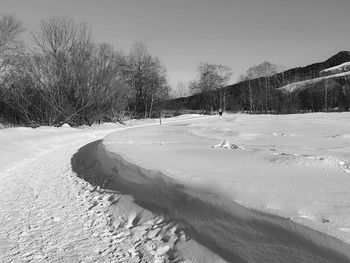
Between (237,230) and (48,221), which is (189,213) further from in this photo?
(48,221)

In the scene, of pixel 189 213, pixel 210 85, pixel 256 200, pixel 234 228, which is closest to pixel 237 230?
pixel 234 228

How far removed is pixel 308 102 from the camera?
3376 inches

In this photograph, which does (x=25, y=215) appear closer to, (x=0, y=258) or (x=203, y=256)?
(x=0, y=258)

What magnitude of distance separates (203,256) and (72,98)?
33659 mm

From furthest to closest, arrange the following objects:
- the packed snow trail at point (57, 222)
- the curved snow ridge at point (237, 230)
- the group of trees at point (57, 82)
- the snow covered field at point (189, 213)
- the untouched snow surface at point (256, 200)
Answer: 1. the group of trees at point (57, 82)
2. the packed snow trail at point (57, 222)
3. the snow covered field at point (189, 213)
4. the untouched snow surface at point (256, 200)
5. the curved snow ridge at point (237, 230)

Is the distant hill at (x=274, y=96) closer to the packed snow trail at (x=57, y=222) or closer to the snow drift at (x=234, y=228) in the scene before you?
the packed snow trail at (x=57, y=222)

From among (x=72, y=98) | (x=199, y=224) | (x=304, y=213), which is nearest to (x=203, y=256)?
(x=199, y=224)

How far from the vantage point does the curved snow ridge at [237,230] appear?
3195 millimetres

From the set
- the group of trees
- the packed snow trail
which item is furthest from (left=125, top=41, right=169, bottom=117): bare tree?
the packed snow trail

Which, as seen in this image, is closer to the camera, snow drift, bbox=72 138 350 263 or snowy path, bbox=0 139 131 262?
snow drift, bbox=72 138 350 263

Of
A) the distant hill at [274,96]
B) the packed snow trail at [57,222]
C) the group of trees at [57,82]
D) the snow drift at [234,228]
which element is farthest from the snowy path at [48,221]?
the distant hill at [274,96]

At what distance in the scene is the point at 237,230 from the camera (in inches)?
160

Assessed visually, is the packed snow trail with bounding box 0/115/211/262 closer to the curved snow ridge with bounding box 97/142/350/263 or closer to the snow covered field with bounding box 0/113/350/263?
the snow covered field with bounding box 0/113/350/263

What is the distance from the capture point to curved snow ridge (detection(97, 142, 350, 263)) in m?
3.20
